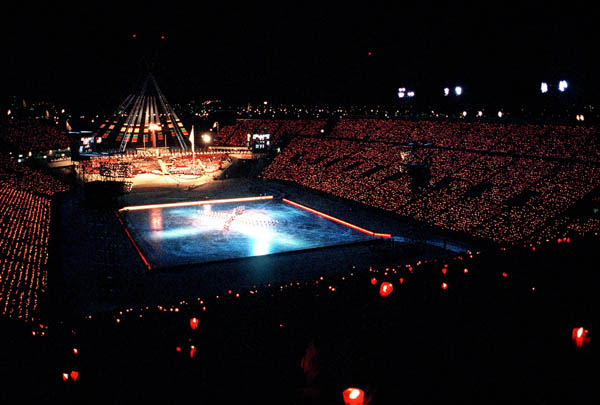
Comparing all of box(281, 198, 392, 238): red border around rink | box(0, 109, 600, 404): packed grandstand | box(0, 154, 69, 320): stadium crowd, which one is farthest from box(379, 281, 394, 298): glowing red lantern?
box(281, 198, 392, 238): red border around rink

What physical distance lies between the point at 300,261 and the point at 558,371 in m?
14.8

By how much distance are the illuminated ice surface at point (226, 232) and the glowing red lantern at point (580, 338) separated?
15.7m

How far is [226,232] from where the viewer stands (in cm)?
2809

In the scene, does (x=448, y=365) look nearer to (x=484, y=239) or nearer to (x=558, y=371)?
(x=558, y=371)

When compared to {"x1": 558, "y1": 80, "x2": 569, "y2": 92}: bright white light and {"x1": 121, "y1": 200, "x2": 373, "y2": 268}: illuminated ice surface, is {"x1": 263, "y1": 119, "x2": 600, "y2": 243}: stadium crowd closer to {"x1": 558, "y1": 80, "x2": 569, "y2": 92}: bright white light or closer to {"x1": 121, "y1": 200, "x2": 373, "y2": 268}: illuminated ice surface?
{"x1": 558, "y1": 80, "x2": 569, "y2": 92}: bright white light

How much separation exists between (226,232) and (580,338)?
2114cm

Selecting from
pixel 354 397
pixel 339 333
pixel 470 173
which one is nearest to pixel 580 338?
pixel 339 333

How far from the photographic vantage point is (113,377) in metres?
9.71

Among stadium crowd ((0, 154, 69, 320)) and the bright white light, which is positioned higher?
the bright white light

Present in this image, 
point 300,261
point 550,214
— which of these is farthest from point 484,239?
point 300,261

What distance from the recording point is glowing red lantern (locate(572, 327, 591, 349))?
9.91 m

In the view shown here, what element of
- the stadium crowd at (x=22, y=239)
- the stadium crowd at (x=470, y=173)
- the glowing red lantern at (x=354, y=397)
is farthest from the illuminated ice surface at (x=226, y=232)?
the glowing red lantern at (x=354, y=397)

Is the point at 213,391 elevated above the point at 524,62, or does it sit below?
below

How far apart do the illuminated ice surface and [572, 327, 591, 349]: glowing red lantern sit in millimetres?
15710
